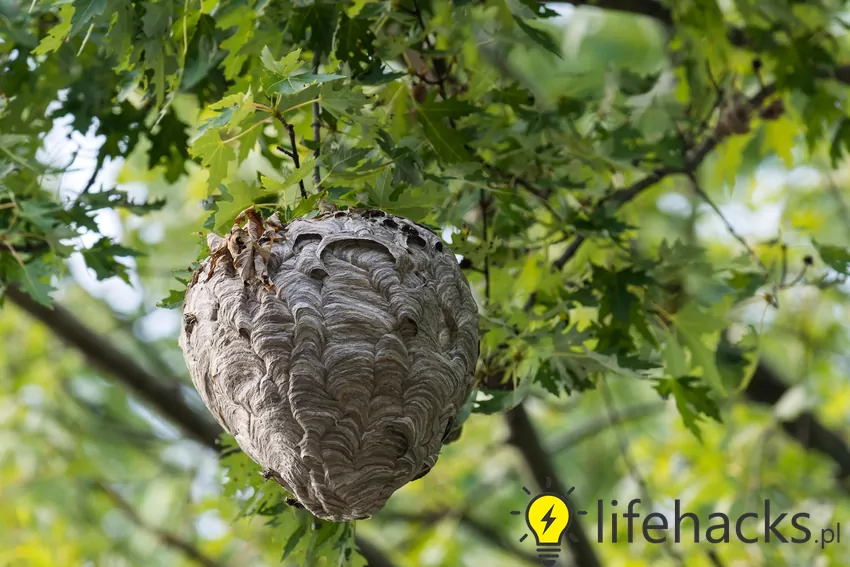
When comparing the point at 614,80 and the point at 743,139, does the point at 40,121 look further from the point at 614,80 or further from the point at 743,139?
the point at 743,139

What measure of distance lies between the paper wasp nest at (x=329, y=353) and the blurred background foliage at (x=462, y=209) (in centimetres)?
15

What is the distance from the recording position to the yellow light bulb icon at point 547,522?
12.6 feet

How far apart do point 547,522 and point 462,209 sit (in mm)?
1646

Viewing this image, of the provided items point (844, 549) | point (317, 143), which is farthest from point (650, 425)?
A: point (317, 143)

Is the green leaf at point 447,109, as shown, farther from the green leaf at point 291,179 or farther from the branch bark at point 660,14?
the branch bark at point 660,14

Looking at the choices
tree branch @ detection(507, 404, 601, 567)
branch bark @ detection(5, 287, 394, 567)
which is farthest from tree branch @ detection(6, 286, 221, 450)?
tree branch @ detection(507, 404, 601, 567)

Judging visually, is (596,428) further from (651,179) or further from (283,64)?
(283,64)

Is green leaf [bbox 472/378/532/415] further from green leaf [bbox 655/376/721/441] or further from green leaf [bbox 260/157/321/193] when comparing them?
green leaf [bbox 260/157/321/193]

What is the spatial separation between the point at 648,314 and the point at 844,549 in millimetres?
3518

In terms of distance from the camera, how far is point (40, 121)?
3.43 metres

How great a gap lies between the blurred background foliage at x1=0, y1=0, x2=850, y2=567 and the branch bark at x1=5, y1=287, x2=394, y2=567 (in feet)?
0.05

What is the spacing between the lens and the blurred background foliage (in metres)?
2.54

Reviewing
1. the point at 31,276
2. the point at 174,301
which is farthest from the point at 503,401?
the point at 31,276

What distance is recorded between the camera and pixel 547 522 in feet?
13.1
